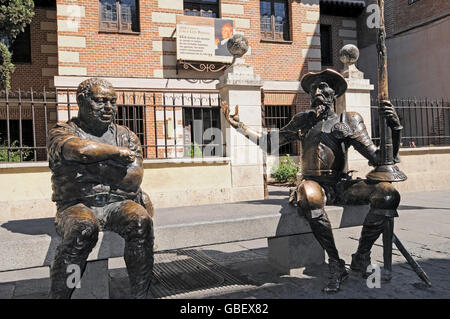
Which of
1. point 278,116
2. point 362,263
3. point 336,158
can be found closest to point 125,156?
point 336,158

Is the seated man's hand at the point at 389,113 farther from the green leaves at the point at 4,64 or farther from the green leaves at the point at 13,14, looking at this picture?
the green leaves at the point at 4,64

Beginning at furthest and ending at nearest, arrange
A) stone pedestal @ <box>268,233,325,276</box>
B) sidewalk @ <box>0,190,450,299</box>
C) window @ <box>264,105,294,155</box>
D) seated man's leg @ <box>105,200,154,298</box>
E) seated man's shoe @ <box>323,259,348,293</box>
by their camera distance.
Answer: window @ <box>264,105,294,155</box> → stone pedestal @ <box>268,233,325,276</box> → sidewalk @ <box>0,190,450,299</box> → seated man's shoe @ <box>323,259,348,293</box> → seated man's leg @ <box>105,200,154,298</box>

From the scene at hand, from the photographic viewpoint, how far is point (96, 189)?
2.91 m

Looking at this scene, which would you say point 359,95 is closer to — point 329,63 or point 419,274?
point 419,274

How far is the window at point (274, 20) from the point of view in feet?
42.3

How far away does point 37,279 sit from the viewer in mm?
4152

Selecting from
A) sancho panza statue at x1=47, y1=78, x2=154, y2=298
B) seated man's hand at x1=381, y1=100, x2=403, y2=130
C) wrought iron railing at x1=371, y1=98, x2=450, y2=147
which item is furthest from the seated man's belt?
wrought iron railing at x1=371, y1=98, x2=450, y2=147

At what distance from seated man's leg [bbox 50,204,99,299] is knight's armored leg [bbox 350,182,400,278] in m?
2.35

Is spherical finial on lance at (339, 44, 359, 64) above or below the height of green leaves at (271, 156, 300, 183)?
above

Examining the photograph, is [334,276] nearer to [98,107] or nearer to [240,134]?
[98,107]

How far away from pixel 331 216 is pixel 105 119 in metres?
2.22

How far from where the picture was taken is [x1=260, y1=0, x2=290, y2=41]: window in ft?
42.3

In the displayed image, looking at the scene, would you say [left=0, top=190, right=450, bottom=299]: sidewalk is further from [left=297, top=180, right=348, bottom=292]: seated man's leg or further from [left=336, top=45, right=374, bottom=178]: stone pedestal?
[left=336, top=45, right=374, bottom=178]: stone pedestal
